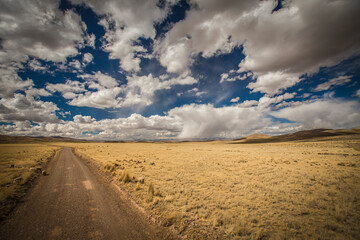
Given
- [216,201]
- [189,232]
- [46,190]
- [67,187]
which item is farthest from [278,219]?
[46,190]

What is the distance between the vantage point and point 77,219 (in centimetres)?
640

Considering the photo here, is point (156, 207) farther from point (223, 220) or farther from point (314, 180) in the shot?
point (314, 180)

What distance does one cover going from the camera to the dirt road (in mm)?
5496

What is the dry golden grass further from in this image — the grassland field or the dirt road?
the dirt road

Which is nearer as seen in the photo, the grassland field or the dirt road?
the dirt road

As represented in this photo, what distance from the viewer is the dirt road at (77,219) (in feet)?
18.0

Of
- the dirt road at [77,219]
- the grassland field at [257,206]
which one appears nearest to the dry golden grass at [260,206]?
the grassland field at [257,206]

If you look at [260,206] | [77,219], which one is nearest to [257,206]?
[260,206]

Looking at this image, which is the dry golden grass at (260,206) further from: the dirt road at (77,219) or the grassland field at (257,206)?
the dirt road at (77,219)

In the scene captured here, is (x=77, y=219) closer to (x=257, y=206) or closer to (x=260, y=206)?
(x=257, y=206)

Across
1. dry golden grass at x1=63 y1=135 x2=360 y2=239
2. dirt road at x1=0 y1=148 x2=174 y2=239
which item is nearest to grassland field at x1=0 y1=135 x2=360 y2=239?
dry golden grass at x1=63 y1=135 x2=360 y2=239

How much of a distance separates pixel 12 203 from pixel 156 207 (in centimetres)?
840

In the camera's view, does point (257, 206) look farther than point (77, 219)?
Yes

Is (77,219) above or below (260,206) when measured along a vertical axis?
above
